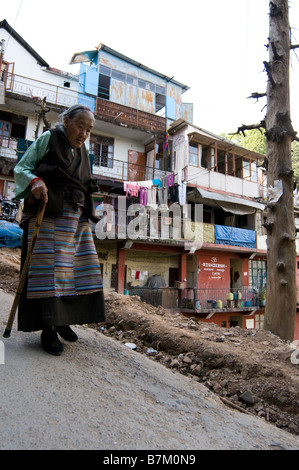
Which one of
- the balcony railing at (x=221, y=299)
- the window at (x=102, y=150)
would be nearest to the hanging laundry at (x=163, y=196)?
the window at (x=102, y=150)

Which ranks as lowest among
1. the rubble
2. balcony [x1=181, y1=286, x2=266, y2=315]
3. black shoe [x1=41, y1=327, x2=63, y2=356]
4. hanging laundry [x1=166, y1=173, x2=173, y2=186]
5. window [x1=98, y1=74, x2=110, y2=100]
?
balcony [x1=181, y1=286, x2=266, y2=315]

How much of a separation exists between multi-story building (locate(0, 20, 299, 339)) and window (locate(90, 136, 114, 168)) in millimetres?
57

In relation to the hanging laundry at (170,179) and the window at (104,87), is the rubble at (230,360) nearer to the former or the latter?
the hanging laundry at (170,179)

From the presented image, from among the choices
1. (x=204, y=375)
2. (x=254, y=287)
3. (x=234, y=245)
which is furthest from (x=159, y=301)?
(x=204, y=375)

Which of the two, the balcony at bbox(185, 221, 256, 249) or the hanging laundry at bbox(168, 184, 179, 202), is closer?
the hanging laundry at bbox(168, 184, 179, 202)

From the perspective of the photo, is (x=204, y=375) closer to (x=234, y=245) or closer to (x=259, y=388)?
(x=259, y=388)

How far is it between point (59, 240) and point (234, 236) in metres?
17.0

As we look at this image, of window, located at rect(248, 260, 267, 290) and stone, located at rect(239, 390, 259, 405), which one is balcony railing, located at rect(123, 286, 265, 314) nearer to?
window, located at rect(248, 260, 267, 290)

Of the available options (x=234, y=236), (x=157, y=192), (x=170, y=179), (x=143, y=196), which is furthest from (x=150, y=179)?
(x=234, y=236)

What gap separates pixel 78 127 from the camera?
230cm

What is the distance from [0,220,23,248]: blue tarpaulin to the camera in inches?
421

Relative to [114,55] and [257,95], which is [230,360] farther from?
[114,55]

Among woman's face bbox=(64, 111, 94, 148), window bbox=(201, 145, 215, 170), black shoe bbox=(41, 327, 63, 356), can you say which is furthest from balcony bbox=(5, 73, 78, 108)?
black shoe bbox=(41, 327, 63, 356)

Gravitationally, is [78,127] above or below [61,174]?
above
